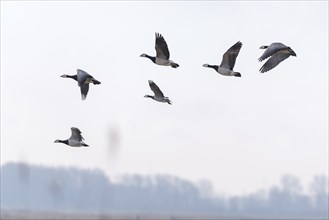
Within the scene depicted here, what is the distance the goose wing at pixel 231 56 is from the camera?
133ft

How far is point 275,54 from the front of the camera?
40.6 metres

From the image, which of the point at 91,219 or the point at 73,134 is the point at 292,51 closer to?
the point at 73,134

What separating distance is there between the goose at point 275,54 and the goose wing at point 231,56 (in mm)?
1289

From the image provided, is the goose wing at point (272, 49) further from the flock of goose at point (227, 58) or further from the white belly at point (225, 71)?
the white belly at point (225, 71)

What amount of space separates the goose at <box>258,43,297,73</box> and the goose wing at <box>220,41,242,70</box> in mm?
1289

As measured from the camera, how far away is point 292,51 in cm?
3959

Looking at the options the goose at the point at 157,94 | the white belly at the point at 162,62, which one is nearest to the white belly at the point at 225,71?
the white belly at the point at 162,62

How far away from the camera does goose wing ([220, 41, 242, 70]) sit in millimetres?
40406

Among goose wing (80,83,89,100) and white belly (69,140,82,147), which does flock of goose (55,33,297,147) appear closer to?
goose wing (80,83,89,100)

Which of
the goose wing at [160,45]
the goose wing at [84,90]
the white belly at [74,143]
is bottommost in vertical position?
the white belly at [74,143]

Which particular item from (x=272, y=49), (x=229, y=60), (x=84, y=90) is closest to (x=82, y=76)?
(x=84, y=90)

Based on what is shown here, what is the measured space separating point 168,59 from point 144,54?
2.54 m

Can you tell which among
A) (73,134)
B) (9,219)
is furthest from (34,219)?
(73,134)

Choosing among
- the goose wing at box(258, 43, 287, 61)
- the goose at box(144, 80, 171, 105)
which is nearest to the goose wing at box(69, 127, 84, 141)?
the goose at box(144, 80, 171, 105)
